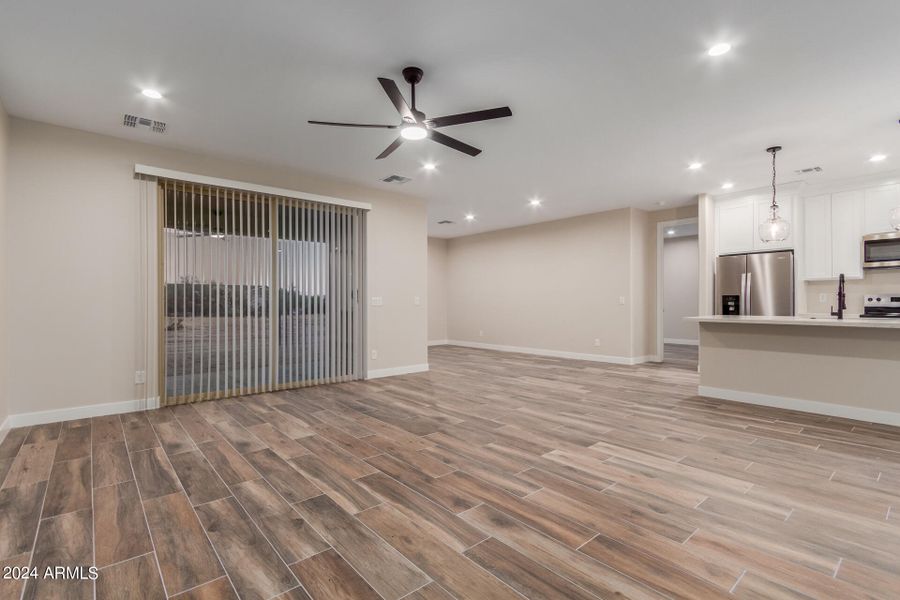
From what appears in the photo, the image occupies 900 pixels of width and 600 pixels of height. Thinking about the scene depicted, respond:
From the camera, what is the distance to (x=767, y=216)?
237 inches

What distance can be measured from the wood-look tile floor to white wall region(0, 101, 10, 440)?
367mm

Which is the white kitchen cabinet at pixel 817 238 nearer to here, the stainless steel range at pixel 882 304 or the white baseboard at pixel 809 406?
the stainless steel range at pixel 882 304

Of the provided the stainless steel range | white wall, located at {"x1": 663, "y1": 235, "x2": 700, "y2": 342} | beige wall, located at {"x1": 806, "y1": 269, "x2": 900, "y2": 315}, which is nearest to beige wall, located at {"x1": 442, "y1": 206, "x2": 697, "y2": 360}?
beige wall, located at {"x1": 806, "y1": 269, "x2": 900, "y2": 315}

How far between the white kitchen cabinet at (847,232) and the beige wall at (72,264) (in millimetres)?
7965

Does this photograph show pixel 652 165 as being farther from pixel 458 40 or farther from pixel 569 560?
pixel 569 560

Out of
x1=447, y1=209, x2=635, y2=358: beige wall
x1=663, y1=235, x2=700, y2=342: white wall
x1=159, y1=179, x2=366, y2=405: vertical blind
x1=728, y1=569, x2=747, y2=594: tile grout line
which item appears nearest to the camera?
x1=728, y1=569, x2=747, y2=594: tile grout line

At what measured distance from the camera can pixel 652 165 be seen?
5.14 metres

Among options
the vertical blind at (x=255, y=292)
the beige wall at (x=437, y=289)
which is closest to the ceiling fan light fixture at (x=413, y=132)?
the vertical blind at (x=255, y=292)

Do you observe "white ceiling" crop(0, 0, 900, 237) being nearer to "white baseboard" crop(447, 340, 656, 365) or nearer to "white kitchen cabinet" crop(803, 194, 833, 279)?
"white kitchen cabinet" crop(803, 194, 833, 279)

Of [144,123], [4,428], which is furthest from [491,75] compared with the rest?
[4,428]

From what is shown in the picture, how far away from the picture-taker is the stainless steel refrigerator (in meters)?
5.88

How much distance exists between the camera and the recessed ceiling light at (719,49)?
275cm

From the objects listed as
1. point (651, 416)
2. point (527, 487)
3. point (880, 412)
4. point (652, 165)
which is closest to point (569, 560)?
point (527, 487)

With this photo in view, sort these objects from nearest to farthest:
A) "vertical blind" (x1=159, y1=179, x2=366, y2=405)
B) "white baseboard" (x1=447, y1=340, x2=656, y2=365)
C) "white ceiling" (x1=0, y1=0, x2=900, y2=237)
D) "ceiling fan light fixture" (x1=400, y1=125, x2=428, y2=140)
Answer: "white ceiling" (x1=0, y1=0, x2=900, y2=237) < "ceiling fan light fixture" (x1=400, y1=125, x2=428, y2=140) < "vertical blind" (x1=159, y1=179, x2=366, y2=405) < "white baseboard" (x1=447, y1=340, x2=656, y2=365)
